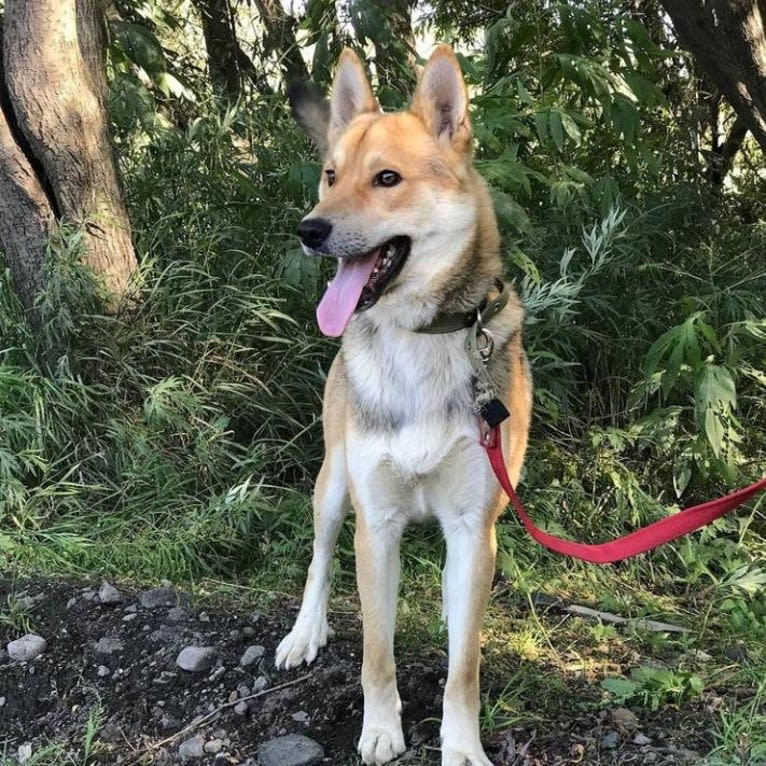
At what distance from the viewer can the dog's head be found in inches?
83.7

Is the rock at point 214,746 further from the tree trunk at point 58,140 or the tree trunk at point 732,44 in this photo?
the tree trunk at point 732,44

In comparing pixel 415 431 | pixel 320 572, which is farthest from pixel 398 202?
pixel 320 572

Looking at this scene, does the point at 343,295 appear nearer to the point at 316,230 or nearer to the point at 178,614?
the point at 316,230

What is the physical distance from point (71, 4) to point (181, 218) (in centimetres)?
113

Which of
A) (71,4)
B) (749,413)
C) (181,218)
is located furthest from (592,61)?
(71,4)

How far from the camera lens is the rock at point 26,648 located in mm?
2613

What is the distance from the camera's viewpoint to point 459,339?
2.25 m

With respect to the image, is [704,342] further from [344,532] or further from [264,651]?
[264,651]

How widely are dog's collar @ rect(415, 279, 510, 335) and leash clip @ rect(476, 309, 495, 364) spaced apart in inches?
0.8

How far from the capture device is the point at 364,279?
217 centimetres

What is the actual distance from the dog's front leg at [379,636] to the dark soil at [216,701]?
0.09 m

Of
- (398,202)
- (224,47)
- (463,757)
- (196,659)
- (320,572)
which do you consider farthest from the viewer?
(224,47)

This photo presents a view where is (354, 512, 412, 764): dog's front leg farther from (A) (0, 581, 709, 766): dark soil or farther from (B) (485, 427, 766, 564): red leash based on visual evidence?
(B) (485, 427, 766, 564): red leash

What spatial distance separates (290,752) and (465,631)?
585 millimetres
